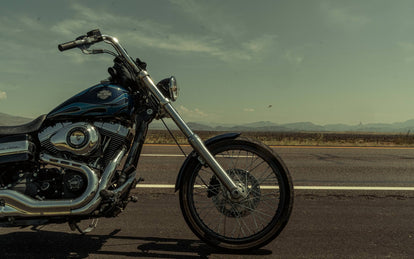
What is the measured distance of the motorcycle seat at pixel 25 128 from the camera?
273 centimetres

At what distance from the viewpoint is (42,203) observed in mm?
2566

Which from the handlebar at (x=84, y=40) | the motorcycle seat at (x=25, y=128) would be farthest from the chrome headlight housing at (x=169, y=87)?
the motorcycle seat at (x=25, y=128)

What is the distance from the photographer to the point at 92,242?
9.78 ft

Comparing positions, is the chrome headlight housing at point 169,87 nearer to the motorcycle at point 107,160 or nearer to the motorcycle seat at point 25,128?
the motorcycle at point 107,160

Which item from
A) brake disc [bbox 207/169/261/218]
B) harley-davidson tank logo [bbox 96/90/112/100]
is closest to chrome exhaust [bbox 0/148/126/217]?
harley-davidson tank logo [bbox 96/90/112/100]

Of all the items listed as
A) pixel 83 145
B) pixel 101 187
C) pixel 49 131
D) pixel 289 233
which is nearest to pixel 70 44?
pixel 49 131

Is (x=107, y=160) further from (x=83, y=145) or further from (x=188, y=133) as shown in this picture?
(x=188, y=133)

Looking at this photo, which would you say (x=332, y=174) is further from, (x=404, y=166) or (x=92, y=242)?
(x=92, y=242)

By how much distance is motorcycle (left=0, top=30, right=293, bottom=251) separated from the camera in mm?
2588

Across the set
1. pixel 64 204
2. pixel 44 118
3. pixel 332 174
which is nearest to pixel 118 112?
pixel 44 118

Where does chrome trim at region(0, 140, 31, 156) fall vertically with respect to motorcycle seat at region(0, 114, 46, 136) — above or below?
below

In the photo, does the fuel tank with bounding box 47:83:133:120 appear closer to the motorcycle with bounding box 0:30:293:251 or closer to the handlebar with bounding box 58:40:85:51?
the motorcycle with bounding box 0:30:293:251

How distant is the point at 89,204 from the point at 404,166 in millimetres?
7748

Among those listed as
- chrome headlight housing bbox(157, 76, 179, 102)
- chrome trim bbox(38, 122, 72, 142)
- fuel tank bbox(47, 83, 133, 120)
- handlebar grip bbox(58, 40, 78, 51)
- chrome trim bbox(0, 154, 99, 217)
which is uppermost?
handlebar grip bbox(58, 40, 78, 51)
